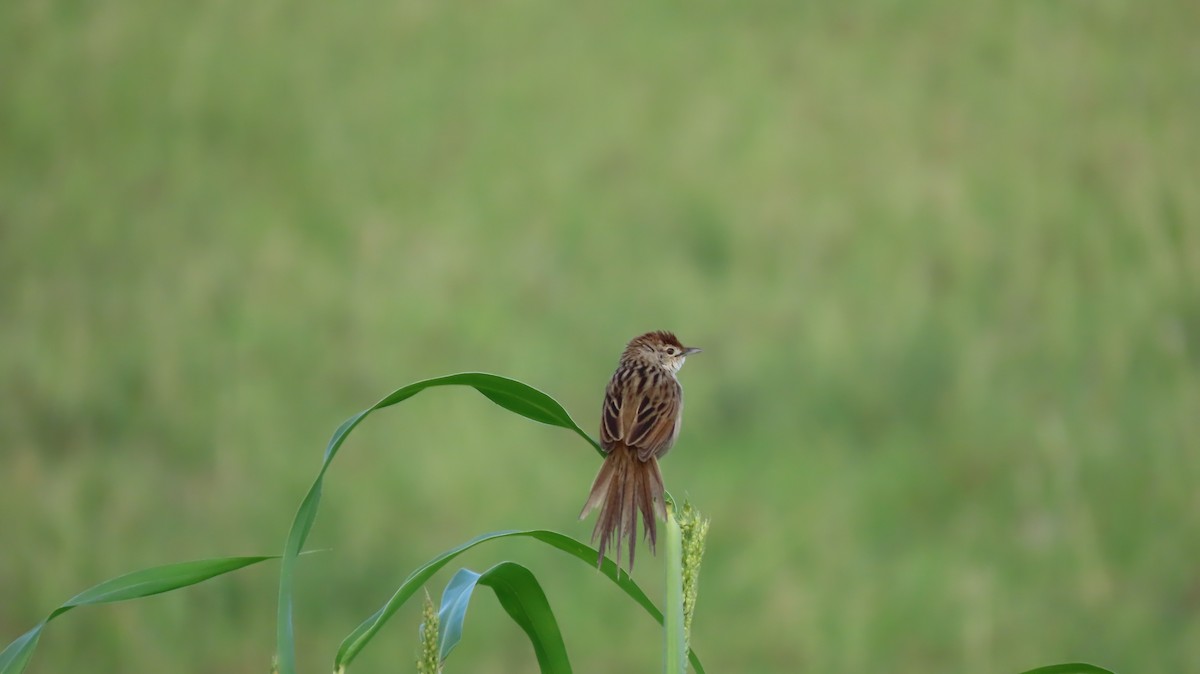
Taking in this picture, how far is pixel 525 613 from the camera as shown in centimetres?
150

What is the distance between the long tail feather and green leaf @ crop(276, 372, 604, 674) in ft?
0.64

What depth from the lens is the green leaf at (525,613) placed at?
145cm

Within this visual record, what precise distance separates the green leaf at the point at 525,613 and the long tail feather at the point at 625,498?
5.0 inches

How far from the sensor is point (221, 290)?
495cm

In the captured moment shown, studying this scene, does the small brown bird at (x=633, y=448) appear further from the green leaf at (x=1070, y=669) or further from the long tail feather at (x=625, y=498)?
the green leaf at (x=1070, y=669)

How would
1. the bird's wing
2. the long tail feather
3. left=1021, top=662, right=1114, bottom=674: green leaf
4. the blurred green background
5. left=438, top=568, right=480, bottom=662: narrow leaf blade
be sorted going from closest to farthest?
left=1021, top=662, right=1114, bottom=674: green leaf, left=438, top=568, right=480, bottom=662: narrow leaf blade, the long tail feather, the bird's wing, the blurred green background

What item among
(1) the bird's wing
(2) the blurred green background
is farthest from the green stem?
(2) the blurred green background

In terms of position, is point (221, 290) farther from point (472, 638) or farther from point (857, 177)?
point (857, 177)

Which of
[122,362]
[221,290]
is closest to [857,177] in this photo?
[221,290]

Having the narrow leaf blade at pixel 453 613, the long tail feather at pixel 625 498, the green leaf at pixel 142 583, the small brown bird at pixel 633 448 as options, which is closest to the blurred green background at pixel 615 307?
the small brown bird at pixel 633 448

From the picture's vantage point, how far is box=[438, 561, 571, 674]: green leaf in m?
1.45

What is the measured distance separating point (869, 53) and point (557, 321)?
6.48 ft

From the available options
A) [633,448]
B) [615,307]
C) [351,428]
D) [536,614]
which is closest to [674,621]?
[536,614]

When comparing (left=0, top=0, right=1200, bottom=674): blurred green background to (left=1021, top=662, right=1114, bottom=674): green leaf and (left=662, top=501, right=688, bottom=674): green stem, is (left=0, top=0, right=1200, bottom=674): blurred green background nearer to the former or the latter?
(left=1021, top=662, right=1114, bottom=674): green leaf
